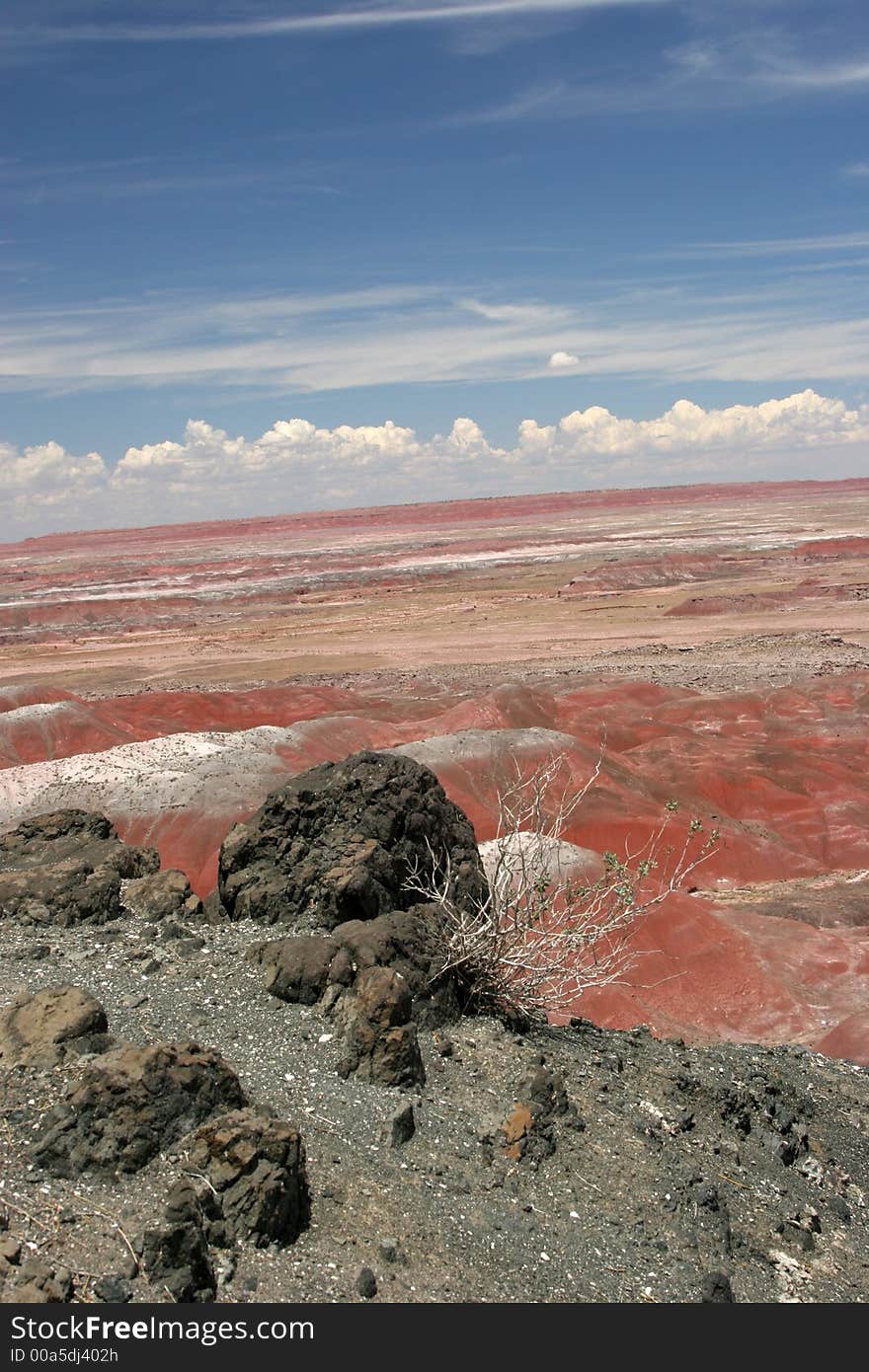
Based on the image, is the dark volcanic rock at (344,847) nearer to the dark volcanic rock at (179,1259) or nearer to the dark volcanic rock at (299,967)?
the dark volcanic rock at (299,967)

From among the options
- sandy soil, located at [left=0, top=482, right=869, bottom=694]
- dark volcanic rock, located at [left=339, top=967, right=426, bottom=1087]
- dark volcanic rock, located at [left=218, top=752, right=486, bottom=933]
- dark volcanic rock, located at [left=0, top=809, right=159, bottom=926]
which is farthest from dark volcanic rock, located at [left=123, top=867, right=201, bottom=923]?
sandy soil, located at [left=0, top=482, right=869, bottom=694]

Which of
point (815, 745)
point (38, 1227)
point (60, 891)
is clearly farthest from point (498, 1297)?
point (815, 745)

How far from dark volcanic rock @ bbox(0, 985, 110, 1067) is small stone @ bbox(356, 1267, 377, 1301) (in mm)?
1751

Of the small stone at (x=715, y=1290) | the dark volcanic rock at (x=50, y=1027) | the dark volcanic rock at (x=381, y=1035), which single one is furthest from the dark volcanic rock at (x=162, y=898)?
the small stone at (x=715, y=1290)

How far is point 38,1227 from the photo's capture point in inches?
166

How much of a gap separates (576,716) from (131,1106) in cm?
2494

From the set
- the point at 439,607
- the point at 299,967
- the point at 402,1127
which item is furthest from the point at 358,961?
the point at 439,607

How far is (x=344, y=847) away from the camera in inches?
313

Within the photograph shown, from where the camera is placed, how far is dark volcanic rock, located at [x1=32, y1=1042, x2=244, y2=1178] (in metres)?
4.63

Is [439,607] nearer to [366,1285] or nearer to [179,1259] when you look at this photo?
[366,1285]

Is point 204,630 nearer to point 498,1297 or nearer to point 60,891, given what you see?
point 60,891
